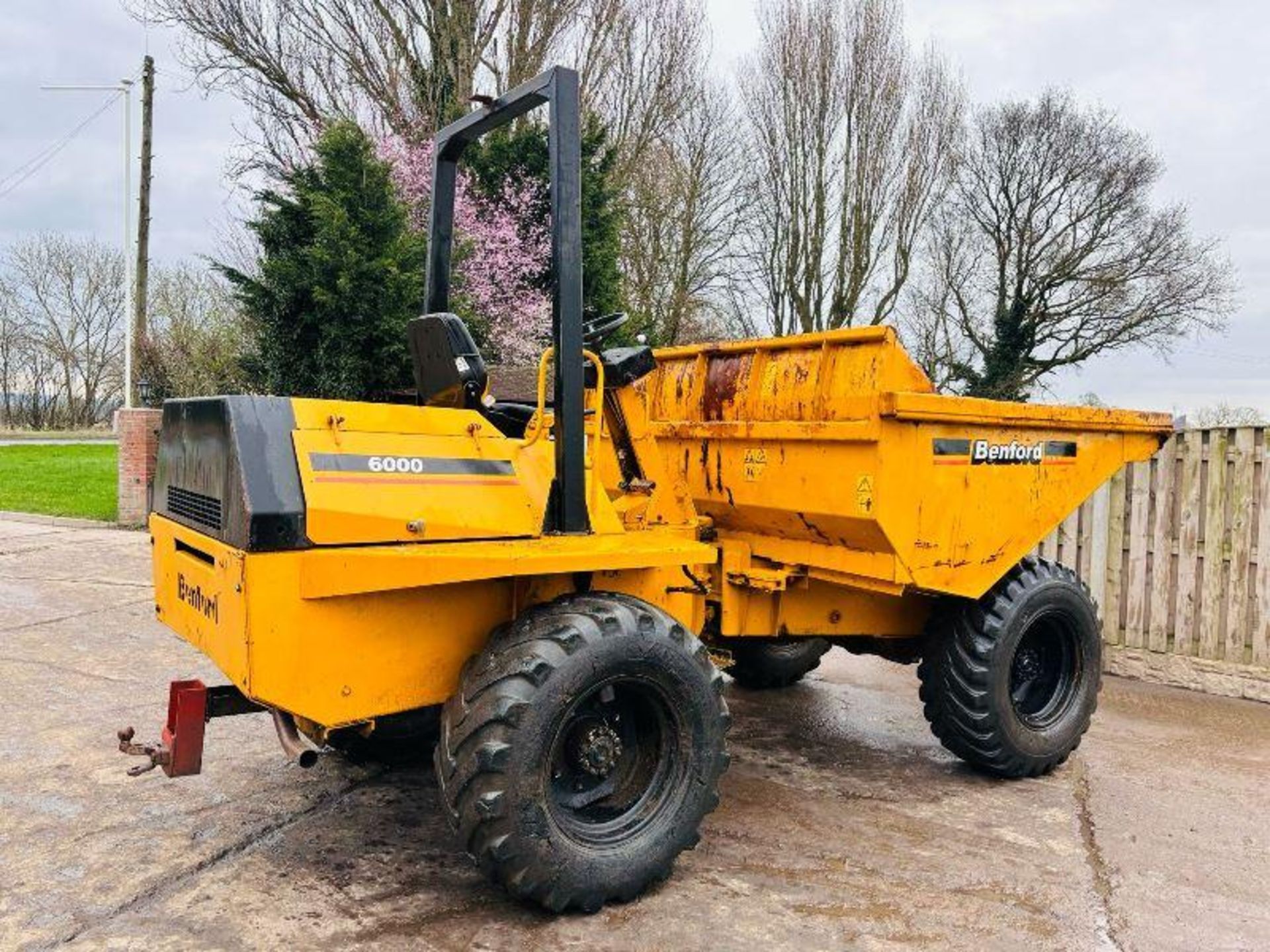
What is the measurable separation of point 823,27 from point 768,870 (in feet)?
71.9

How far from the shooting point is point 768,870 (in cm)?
364

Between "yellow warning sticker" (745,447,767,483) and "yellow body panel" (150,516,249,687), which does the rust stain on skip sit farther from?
"yellow body panel" (150,516,249,687)

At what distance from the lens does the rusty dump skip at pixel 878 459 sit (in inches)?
157

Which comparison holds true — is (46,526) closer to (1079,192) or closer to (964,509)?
(964,509)

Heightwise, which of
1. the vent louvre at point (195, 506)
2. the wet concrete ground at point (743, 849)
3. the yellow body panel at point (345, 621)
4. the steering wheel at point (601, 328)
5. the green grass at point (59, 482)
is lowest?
the wet concrete ground at point (743, 849)

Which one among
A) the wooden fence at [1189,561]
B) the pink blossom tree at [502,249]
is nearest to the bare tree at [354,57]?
the pink blossom tree at [502,249]

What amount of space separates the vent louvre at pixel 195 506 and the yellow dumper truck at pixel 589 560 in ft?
0.05

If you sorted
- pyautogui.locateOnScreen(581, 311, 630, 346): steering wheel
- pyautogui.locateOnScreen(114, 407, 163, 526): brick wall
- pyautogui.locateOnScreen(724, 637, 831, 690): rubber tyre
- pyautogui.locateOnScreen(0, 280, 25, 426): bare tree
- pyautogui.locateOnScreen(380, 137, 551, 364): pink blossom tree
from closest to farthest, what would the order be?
pyautogui.locateOnScreen(581, 311, 630, 346): steering wheel < pyautogui.locateOnScreen(724, 637, 831, 690): rubber tyre < pyautogui.locateOnScreen(114, 407, 163, 526): brick wall < pyautogui.locateOnScreen(380, 137, 551, 364): pink blossom tree < pyautogui.locateOnScreen(0, 280, 25, 426): bare tree

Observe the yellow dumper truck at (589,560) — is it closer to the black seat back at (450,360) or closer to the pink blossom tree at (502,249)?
the black seat back at (450,360)

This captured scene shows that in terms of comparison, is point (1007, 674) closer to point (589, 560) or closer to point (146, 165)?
point (589, 560)

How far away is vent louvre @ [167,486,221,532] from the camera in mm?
3268

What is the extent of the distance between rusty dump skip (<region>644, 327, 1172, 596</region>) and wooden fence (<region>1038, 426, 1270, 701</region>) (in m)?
1.82

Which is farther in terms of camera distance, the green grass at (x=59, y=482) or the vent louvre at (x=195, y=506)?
the green grass at (x=59, y=482)

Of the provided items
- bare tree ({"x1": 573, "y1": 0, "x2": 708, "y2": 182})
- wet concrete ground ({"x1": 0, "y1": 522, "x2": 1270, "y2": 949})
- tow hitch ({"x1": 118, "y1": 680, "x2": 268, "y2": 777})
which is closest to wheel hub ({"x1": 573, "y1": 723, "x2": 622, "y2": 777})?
wet concrete ground ({"x1": 0, "y1": 522, "x2": 1270, "y2": 949})
